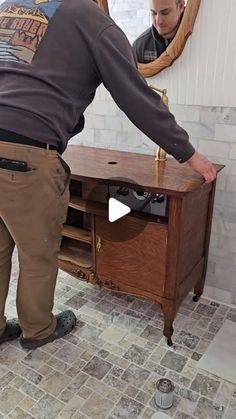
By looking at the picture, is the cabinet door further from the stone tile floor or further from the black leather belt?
the black leather belt

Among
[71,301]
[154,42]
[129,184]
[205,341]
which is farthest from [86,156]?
[205,341]

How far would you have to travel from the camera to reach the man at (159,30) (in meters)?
1.43

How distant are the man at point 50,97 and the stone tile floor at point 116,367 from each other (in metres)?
0.48

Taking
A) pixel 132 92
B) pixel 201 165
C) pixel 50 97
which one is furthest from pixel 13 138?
pixel 201 165

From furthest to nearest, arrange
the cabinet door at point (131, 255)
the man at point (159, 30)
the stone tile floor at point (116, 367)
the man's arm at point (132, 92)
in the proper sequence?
the man at point (159, 30)
the cabinet door at point (131, 255)
the stone tile floor at point (116, 367)
the man's arm at point (132, 92)

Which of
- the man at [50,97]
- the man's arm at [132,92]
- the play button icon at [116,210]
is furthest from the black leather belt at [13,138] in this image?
the play button icon at [116,210]

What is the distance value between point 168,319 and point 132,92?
858 mm

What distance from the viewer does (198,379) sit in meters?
1.28

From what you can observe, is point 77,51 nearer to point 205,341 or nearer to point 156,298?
point 156,298

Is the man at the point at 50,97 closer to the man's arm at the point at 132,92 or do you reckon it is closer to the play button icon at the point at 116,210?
the man's arm at the point at 132,92

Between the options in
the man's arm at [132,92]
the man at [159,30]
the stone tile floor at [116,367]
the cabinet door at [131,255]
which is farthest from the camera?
the man at [159,30]

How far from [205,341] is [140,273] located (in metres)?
0.40

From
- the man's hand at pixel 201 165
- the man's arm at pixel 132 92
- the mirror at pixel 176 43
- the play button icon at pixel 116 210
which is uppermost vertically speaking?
the mirror at pixel 176 43

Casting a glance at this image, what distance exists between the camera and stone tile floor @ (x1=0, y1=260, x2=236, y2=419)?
117 centimetres
